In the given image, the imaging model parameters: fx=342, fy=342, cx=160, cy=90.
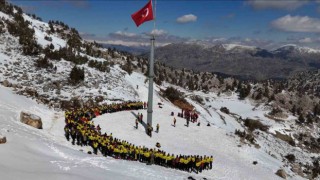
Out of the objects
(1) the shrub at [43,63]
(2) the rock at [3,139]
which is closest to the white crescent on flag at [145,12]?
(2) the rock at [3,139]

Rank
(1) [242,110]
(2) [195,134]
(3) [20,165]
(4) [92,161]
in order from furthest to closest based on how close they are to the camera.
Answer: (1) [242,110], (2) [195,134], (4) [92,161], (3) [20,165]

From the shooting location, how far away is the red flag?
3005 cm

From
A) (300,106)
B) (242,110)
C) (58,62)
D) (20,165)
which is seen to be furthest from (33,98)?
(300,106)

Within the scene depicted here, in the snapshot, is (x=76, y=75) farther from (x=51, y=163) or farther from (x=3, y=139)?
(x=51, y=163)

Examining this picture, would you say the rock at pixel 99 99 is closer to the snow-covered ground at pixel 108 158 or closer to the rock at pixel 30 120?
the snow-covered ground at pixel 108 158

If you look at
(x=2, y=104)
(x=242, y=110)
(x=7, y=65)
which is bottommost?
(x=242, y=110)

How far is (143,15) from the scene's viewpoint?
30266 millimetres

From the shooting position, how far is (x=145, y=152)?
2688cm

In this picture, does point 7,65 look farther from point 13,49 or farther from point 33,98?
point 33,98

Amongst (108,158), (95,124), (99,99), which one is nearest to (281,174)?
(108,158)

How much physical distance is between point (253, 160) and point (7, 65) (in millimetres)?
36434

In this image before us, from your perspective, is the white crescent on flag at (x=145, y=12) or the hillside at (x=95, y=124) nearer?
the hillside at (x=95, y=124)

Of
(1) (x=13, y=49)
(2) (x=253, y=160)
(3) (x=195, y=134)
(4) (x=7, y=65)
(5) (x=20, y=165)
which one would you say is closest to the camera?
(5) (x=20, y=165)

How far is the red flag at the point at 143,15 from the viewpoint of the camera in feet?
98.6
